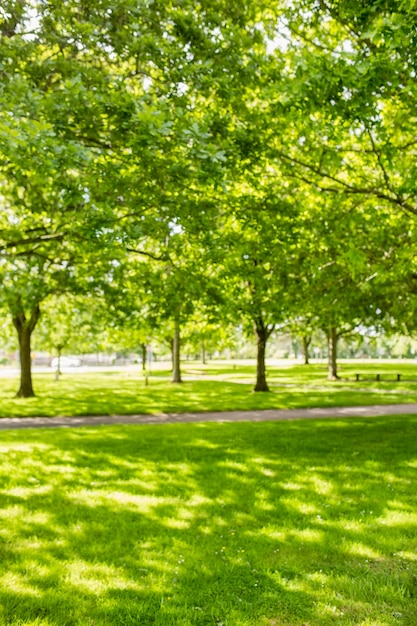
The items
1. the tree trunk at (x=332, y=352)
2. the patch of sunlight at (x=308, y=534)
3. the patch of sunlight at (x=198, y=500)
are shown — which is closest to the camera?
the patch of sunlight at (x=308, y=534)

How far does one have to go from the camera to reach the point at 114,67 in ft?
34.2

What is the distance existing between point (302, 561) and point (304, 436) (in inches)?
271

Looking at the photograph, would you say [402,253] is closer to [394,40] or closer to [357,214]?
[357,214]

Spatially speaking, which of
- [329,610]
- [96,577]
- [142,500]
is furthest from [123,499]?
[329,610]

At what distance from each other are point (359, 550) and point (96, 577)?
9.82 ft

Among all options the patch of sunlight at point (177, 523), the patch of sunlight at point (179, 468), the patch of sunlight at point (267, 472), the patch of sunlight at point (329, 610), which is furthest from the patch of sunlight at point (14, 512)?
the patch of sunlight at point (329, 610)

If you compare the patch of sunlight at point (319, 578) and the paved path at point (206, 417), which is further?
the paved path at point (206, 417)

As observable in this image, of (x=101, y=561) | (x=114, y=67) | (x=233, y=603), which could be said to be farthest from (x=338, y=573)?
(x=114, y=67)

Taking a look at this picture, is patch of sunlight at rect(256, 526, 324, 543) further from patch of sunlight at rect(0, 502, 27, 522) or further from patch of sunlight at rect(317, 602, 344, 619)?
patch of sunlight at rect(0, 502, 27, 522)

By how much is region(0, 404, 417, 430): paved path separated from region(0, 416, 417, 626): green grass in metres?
4.72

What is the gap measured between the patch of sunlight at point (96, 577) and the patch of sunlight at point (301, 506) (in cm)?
284

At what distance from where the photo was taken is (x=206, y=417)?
16.8 metres

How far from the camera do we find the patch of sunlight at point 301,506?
6.76m

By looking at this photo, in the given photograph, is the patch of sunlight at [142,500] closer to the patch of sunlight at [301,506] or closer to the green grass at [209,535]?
the green grass at [209,535]
